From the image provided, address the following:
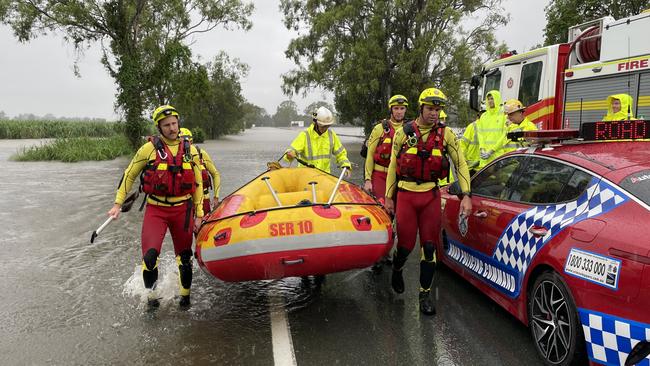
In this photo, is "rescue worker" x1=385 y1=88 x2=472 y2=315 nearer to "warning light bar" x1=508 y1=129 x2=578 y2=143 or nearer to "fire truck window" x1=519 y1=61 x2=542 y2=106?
"warning light bar" x1=508 y1=129 x2=578 y2=143

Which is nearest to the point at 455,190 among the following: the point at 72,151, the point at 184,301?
the point at 184,301

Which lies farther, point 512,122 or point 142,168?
point 512,122

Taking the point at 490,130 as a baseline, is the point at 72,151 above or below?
below

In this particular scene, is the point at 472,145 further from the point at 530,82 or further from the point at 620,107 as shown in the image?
the point at 530,82

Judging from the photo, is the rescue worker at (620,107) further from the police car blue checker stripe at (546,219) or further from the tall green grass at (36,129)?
the tall green grass at (36,129)

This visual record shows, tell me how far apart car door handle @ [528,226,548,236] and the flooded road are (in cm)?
87

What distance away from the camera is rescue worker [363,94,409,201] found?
5609 mm

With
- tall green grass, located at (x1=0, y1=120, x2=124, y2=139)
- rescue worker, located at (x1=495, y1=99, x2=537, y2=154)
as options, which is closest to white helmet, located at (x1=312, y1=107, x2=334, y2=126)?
rescue worker, located at (x1=495, y1=99, x2=537, y2=154)

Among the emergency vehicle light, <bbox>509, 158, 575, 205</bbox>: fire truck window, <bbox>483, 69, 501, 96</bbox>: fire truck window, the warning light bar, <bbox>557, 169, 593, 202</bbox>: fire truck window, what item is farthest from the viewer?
<bbox>483, 69, 501, 96</bbox>: fire truck window

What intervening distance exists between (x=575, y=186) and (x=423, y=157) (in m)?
1.33

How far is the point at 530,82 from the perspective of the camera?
9.84m

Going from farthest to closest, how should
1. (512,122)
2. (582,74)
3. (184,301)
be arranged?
(582,74) < (512,122) < (184,301)

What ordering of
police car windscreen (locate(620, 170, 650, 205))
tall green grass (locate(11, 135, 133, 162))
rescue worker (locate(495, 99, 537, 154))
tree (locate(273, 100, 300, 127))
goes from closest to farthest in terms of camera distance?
police car windscreen (locate(620, 170, 650, 205)), rescue worker (locate(495, 99, 537, 154)), tall green grass (locate(11, 135, 133, 162)), tree (locate(273, 100, 300, 127))

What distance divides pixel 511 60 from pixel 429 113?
7286 mm
